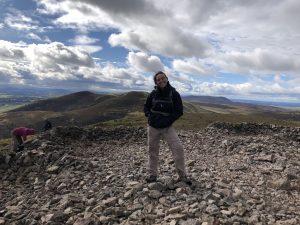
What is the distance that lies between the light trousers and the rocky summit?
2.02ft

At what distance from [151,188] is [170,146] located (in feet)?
5.85

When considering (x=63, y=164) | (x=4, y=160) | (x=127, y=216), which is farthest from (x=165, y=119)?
(x=4, y=160)

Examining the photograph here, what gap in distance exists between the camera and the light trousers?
531 inches

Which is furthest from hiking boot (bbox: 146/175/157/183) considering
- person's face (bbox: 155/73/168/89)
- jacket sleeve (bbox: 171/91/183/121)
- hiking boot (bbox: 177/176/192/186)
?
person's face (bbox: 155/73/168/89)

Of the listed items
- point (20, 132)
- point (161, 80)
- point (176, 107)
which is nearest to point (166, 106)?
point (176, 107)

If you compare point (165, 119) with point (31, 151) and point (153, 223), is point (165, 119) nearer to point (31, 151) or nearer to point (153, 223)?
point (153, 223)

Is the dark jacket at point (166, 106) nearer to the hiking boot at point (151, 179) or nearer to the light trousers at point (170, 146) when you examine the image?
the light trousers at point (170, 146)

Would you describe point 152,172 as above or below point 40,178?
above

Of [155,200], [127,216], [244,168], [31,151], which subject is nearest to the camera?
[127,216]

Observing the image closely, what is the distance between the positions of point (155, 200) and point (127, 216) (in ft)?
4.26

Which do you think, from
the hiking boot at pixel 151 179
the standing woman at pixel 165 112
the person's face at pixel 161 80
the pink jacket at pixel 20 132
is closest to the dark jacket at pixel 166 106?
the standing woman at pixel 165 112

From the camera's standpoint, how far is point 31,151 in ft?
68.8

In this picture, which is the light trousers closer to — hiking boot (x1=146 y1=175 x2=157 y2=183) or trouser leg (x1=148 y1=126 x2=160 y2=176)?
trouser leg (x1=148 y1=126 x2=160 y2=176)

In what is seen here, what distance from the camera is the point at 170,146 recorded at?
13.7 metres
